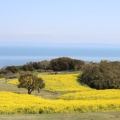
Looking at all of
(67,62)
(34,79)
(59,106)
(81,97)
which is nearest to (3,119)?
(59,106)

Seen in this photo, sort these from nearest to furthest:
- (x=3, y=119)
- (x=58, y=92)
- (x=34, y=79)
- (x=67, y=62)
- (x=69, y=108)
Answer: (x=3, y=119) < (x=69, y=108) < (x=34, y=79) < (x=58, y=92) < (x=67, y=62)

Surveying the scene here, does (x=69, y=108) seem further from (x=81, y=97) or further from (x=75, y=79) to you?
(x=75, y=79)

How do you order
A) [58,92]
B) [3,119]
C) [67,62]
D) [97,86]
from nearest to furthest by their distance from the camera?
[3,119]
[58,92]
[97,86]
[67,62]

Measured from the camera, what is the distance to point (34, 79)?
42031 mm

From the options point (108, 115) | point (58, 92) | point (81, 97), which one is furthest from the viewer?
point (58, 92)

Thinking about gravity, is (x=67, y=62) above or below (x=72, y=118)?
above

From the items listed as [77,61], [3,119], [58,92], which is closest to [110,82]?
[58,92]

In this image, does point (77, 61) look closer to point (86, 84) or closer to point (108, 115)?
point (86, 84)

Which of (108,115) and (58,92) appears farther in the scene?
(58,92)

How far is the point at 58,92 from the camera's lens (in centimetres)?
4816

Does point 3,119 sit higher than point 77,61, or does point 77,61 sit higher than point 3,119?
point 77,61

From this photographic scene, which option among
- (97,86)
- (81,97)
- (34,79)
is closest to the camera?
(81,97)

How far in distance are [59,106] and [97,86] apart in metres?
32.4

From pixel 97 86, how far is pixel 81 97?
18575 millimetres
